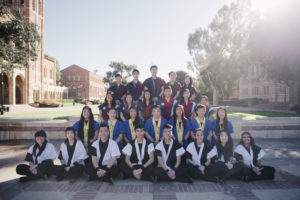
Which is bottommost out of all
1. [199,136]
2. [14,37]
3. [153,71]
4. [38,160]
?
[38,160]

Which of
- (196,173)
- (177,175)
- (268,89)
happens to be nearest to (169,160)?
(177,175)

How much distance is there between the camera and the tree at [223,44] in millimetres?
28516

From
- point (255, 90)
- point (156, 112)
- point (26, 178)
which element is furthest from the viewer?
point (255, 90)

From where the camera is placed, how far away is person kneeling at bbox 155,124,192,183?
4.31 meters

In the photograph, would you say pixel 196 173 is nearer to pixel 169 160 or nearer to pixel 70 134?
pixel 169 160

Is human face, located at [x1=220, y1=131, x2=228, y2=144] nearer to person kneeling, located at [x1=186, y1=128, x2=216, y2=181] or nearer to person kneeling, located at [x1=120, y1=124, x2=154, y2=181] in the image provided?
person kneeling, located at [x1=186, y1=128, x2=216, y2=181]

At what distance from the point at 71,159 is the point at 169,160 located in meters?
2.22

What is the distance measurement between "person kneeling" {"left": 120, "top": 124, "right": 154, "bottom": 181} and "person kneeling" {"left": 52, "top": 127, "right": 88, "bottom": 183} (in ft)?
3.14

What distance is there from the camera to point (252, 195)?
3.72 metres

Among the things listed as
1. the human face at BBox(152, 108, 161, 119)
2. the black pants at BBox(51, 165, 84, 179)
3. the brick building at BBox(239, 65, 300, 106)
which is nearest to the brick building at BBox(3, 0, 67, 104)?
the black pants at BBox(51, 165, 84, 179)

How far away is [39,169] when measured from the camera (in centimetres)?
443

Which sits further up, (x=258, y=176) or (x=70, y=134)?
(x=70, y=134)

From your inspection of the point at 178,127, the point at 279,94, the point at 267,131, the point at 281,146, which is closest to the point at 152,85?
the point at 178,127

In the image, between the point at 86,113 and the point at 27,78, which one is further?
the point at 27,78
